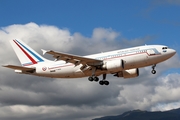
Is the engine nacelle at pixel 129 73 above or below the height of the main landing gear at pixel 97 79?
above

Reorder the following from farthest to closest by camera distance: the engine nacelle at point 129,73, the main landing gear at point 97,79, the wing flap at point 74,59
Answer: the engine nacelle at point 129,73 < the main landing gear at point 97,79 < the wing flap at point 74,59

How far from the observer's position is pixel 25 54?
65438 millimetres

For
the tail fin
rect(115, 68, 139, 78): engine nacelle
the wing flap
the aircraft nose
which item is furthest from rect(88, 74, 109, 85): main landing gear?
the aircraft nose

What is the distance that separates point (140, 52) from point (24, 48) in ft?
79.7

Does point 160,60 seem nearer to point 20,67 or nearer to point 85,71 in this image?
point 85,71

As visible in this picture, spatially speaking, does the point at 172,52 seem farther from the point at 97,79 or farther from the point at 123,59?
the point at 97,79


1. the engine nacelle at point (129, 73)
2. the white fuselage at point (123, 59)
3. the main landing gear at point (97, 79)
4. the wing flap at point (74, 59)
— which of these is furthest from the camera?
the engine nacelle at point (129, 73)

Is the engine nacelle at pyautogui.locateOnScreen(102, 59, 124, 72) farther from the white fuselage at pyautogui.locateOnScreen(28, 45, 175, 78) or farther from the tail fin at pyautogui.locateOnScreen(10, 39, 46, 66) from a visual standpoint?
the tail fin at pyautogui.locateOnScreen(10, 39, 46, 66)

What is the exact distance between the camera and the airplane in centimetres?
5372

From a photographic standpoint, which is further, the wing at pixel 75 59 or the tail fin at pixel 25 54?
the tail fin at pixel 25 54

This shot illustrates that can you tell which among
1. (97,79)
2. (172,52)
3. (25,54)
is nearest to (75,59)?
(97,79)

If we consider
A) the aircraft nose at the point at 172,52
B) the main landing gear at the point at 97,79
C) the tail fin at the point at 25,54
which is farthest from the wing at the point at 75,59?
the aircraft nose at the point at 172,52

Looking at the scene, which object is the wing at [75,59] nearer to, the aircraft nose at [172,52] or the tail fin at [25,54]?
the tail fin at [25,54]

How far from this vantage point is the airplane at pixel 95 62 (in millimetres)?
53719
